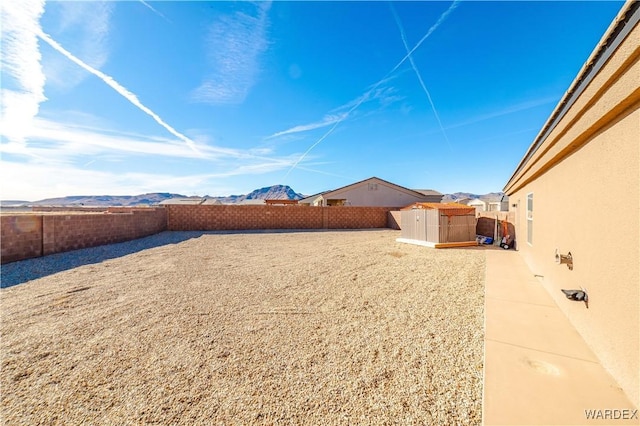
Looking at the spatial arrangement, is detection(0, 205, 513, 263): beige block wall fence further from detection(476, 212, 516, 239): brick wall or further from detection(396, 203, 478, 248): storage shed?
detection(396, 203, 478, 248): storage shed

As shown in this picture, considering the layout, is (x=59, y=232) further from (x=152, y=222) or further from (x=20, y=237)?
(x=152, y=222)

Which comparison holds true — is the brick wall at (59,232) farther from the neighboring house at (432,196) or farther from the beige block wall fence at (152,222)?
the neighboring house at (432,196)

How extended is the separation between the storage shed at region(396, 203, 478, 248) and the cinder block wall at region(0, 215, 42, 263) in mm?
14573

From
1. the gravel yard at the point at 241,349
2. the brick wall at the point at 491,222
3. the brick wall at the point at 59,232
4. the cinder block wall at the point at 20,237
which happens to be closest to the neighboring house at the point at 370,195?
the brick wall at the point at 491,222

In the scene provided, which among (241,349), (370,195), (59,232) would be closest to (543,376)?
(241,349)

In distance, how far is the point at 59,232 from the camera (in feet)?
28.5

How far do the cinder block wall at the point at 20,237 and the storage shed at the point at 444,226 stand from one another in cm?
1457

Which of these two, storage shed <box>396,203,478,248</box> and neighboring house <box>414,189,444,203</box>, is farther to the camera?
neighboring house <box>414,189,444,203</box>

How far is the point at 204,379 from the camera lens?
2434mm

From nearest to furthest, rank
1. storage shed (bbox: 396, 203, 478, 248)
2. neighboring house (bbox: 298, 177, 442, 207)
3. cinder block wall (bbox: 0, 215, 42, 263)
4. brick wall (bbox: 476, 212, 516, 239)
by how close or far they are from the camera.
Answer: cinder block wall (bbox: 0, 215, 42, 263), storage shed (bbox: 396, 203, 478, 248), brick wall (bbox: 476, 212, 516, 239), neighboring house (bbox: 298, 177, 442, 207)

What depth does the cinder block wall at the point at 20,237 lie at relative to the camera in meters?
7.09

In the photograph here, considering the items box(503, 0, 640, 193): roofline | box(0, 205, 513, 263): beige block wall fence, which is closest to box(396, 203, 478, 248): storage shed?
box(0, 205, 513, 263): beige block wall fence

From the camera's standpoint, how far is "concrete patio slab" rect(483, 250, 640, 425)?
73.8 inches

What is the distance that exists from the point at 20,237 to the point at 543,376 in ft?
41.2
